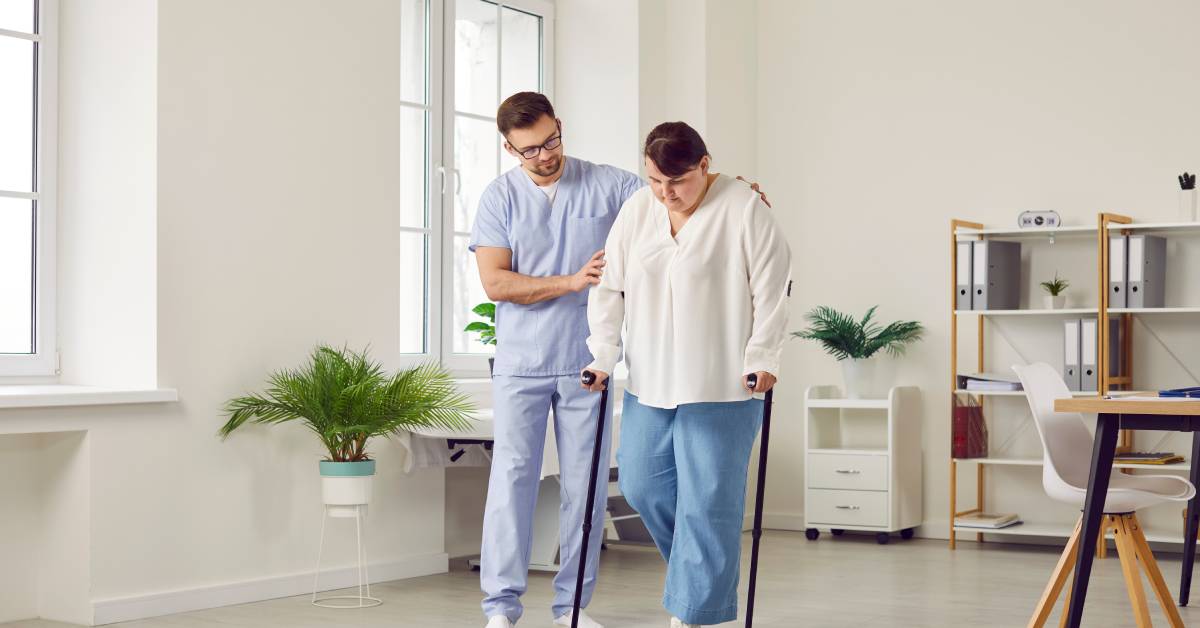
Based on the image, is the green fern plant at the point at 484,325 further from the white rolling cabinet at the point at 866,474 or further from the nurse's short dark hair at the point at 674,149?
the nurse's short dark hair at the point at 674,149

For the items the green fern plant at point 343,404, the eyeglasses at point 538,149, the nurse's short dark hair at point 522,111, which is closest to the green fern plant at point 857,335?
the green fern plant at point 343,404

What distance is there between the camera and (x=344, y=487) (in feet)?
13.5

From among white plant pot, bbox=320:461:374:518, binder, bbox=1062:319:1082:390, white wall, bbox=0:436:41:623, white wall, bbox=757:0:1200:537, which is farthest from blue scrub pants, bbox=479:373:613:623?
white wall, bbox=757:0:1200:537

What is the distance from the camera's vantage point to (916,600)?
4.25 m

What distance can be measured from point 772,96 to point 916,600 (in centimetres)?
303

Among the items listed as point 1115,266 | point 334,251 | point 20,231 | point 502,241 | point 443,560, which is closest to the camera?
point 502,241

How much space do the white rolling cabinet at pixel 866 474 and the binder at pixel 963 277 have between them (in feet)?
1.52

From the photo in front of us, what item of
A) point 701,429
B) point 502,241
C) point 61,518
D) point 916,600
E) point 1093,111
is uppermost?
point 1093,111

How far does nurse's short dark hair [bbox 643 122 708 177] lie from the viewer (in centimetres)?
295

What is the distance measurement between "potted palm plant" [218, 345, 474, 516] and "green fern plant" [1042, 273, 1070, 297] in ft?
9.11

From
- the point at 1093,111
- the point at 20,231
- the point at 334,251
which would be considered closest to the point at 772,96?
the point at 1093,111

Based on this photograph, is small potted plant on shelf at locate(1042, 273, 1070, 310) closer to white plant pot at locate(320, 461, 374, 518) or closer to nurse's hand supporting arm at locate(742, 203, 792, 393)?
nurse's hand supporting arm at locate(742, 203, 792, 393)

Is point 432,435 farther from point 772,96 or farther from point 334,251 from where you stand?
point 772,96

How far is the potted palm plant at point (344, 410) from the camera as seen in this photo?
4.12 metres
